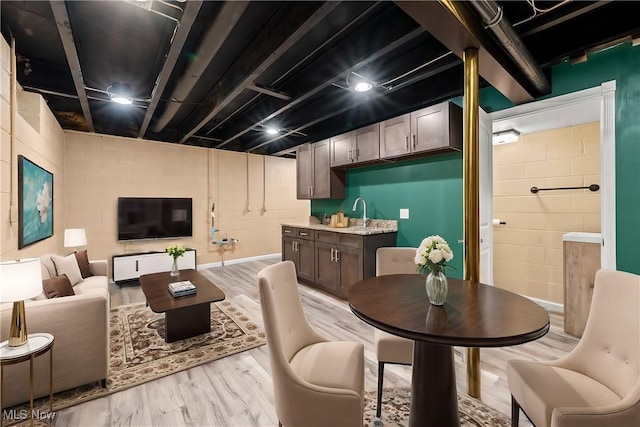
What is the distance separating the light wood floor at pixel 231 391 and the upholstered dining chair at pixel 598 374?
597 millimetres

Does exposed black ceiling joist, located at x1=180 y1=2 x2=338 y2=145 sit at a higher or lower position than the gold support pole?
higher

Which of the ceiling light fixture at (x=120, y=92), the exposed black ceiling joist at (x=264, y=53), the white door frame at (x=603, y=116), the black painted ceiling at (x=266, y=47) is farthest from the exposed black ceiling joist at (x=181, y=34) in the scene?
the white door frame at (x=603, y=116)

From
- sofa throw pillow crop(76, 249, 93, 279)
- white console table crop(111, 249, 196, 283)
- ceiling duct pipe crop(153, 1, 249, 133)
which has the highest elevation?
ceiling duct pipe crop(153, 1, 249, 133)

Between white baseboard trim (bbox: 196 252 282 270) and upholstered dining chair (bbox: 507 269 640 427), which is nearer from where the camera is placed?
upholstered dining chair (bbox: 507 269 640 427)

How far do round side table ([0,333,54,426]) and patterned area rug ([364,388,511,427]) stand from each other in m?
1.98

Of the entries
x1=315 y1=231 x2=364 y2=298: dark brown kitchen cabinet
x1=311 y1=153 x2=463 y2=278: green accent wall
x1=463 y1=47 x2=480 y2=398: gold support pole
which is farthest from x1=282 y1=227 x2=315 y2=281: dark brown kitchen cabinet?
x1=463 y1=47 x2=480 y2=398: gold support pole

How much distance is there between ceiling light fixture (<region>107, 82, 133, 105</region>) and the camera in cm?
325

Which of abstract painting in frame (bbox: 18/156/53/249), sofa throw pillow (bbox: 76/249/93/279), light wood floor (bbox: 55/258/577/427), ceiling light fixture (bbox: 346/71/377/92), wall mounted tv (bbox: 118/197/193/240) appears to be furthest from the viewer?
wall mounted tv (bbox: 118/197/193/240)

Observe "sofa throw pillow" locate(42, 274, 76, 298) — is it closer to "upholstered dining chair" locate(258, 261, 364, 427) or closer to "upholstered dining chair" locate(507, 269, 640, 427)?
"upholstered dining chair" locate(258, 261, 364, 427)

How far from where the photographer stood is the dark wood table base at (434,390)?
140cm

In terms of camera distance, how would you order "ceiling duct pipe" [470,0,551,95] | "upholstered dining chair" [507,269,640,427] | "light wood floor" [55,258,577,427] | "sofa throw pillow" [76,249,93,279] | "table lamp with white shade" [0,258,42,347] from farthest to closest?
"sofa throw pillow" [76,249,93,279], "light wood floor" [55,258,577,427], "ceiling duct pipe" [470,0,551,95], "table lamp with white shade" [0,258,42,347], "upholstered dining chair" [507,269,640,427]

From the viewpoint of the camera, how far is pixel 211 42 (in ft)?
7.66

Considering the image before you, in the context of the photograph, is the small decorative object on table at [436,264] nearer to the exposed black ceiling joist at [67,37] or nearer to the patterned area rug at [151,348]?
the patterned area rug at [151,348]

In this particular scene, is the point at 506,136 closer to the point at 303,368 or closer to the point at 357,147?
the point at 357,147
